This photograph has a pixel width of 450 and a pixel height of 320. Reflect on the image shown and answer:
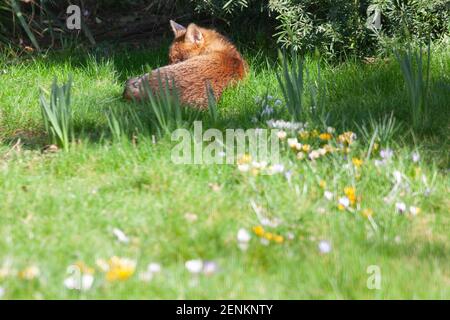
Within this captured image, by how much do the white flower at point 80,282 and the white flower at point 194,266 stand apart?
1.30 ft

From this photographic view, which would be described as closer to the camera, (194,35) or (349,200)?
(349,200)

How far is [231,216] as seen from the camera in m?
3.42

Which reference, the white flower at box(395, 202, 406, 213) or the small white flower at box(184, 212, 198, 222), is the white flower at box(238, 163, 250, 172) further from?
the white flower at box(395, 202, 406, 213)

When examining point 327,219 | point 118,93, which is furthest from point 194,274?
point 118,93

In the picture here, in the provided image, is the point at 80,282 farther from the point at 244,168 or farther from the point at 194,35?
the point at 194,35

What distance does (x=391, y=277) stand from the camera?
301 cm

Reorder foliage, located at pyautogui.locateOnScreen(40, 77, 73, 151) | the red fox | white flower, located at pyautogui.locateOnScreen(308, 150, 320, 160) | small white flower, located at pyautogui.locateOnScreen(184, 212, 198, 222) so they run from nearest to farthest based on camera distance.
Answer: small white flower, located at pyautogui.locateOnScreen(184, 212, 198, 222)
white flower, located at pyautogui.locateOnScreen(308, 150, 320, 160)
foliage, located at pyautogui.locateOnScreen(40, 77, 73, 151)
the red fox

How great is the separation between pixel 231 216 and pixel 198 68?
214cm

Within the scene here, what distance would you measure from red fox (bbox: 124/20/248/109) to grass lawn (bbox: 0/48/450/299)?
473 mm

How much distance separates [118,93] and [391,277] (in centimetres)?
318

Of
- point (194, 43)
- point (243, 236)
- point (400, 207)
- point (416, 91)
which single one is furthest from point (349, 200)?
point (194, 43)

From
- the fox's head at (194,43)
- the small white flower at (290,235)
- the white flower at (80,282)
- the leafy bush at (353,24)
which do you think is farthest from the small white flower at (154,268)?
the fox's head at (194,43)

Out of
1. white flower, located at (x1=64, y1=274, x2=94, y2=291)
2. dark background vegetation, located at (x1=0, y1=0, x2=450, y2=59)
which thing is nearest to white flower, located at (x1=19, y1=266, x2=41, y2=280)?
white flower, located at (x1=64, y1=274, x2=94, y2=291)

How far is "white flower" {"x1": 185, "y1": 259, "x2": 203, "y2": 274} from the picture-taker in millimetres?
2959
